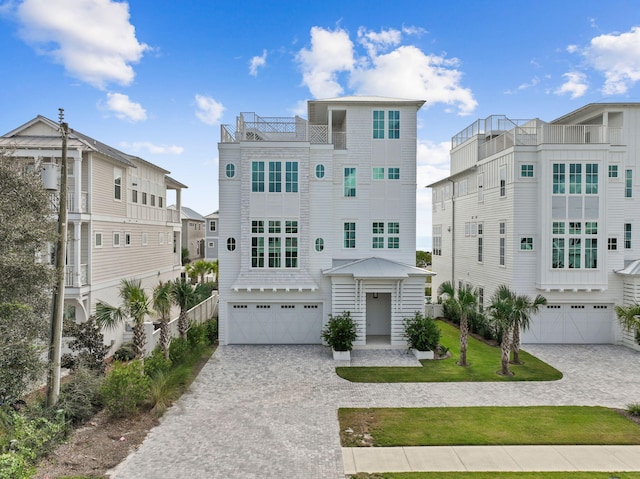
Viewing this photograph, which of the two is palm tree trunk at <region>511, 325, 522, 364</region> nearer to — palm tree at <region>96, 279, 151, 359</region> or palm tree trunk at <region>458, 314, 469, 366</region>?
palm tree trunk at <region>458, 314, 469, 366</region>

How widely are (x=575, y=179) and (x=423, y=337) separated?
1040 centimetres

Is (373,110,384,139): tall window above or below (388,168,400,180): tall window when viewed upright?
above

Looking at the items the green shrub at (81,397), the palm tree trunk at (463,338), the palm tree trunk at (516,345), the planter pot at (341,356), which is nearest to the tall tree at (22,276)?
the green shrub at (81,397)

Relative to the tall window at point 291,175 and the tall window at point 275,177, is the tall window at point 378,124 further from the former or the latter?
the tall window at point 275,177

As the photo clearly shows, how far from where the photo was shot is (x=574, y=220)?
17.4 m

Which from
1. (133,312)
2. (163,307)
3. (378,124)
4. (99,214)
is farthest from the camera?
(378,124)

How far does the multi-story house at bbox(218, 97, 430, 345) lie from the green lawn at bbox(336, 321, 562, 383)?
106 inches

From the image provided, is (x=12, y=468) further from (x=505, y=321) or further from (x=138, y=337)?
(x=505, y=321)

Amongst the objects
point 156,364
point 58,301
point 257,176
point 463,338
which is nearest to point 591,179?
point 463,338

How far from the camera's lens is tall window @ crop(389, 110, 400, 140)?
1803cm

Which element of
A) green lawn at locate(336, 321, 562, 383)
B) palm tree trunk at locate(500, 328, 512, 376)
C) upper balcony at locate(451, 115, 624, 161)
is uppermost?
upper balcony at locate(451, 115, 624, 161)

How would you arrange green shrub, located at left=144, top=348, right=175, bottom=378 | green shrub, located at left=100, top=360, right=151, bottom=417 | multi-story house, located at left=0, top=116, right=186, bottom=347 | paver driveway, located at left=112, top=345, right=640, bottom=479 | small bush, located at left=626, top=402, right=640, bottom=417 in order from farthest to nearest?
multi-story house, located at left=0, top=116, right=186, bottom=347, green shrub, located at left=144, top=348, right=175, bottom=378, small bush, located at left=626, top=402, right=640, bottom=417, green shrub, located at left=100, top=360, right=151, bottom=417, paver driveway, located at left=112, top=345, right=640, bottom=479

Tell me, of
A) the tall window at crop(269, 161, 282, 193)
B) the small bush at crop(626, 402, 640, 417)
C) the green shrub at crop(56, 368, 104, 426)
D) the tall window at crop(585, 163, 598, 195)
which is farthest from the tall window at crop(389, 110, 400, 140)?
the green shrub at crop(56, 368, 104, 426)

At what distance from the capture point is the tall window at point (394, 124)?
18.0 m
